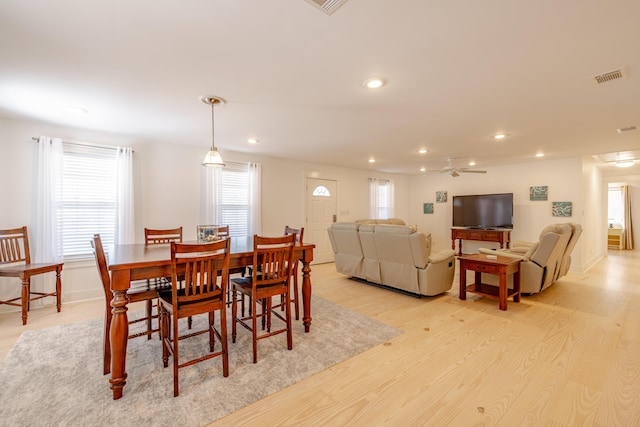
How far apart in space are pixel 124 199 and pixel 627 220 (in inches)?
518

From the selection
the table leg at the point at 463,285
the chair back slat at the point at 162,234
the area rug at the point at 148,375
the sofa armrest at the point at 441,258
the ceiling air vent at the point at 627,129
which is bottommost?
the area rug at the point at 148,375

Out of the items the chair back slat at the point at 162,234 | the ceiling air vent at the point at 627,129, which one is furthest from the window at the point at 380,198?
the chair back slat at the point at 162,234

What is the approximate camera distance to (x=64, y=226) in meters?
3.79

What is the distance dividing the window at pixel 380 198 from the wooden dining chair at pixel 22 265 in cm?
626

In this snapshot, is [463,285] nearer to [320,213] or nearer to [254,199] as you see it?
[320,213]

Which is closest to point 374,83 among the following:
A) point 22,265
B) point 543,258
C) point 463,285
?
point 463,285

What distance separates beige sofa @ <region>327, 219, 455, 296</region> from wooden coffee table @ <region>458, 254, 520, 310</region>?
0.82 ft

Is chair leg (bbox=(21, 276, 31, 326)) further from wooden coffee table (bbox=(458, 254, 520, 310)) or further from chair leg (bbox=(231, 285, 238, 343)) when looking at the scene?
wooden coffee table (bbox=(458, 254, 520, 310))

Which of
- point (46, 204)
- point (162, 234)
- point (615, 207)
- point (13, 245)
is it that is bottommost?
point (13, 245)

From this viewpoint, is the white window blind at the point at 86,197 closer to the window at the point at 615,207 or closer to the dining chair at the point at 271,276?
the dining chair at the point at 271,276

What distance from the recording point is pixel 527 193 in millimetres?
6297

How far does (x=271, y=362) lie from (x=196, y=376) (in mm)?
568

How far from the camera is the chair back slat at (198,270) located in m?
1.95

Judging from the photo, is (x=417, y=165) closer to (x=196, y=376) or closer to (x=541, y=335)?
(x=541, y=335)
